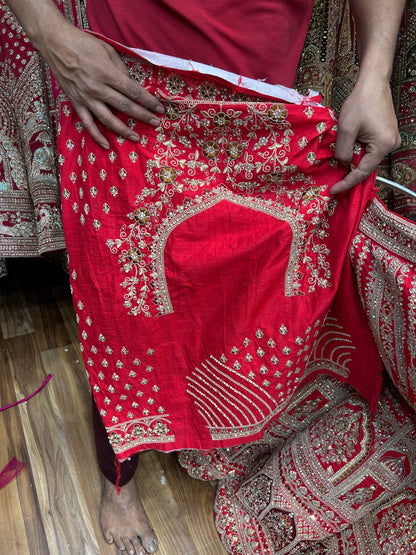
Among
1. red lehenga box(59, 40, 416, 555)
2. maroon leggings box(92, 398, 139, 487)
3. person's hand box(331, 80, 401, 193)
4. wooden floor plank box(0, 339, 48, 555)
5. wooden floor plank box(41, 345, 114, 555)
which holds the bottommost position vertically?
wooden floor plank box(0, 339, 48, 555)

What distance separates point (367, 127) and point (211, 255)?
299mm

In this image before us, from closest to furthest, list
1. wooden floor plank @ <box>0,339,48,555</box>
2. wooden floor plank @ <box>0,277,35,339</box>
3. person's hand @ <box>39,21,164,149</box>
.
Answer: person's hand @ <box>39,21,164,149</box>
wooden floor plank @ <box>0,339,48,555</box>
wooden floor plank @ <box>0,277,35,339</box>

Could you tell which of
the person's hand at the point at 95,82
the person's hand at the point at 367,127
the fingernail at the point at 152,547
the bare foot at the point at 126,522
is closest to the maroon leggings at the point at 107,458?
the bare foot at the point at 126,522

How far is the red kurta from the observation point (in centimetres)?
66

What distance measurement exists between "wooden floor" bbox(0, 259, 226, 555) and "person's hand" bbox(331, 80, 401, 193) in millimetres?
802

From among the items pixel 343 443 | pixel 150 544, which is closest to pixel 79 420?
pixel 150 544

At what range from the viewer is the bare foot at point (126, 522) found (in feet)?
3.11

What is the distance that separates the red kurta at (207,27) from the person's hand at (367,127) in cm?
17

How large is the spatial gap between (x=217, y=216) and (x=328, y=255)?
0.20m

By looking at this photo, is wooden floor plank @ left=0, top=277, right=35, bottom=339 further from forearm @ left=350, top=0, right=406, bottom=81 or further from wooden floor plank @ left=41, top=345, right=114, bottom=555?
forearm @ left=350, top=0, right=406, bottom=81

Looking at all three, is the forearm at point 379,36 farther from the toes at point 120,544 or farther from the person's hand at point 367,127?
the toes at point 120,544

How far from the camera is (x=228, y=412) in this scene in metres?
0.82

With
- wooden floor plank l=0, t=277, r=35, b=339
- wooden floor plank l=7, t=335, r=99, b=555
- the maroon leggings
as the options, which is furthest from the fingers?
wooden floor plank l=0, t=277, r=35, b=339

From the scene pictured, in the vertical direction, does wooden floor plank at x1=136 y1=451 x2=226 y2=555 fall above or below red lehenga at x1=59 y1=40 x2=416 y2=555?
below
